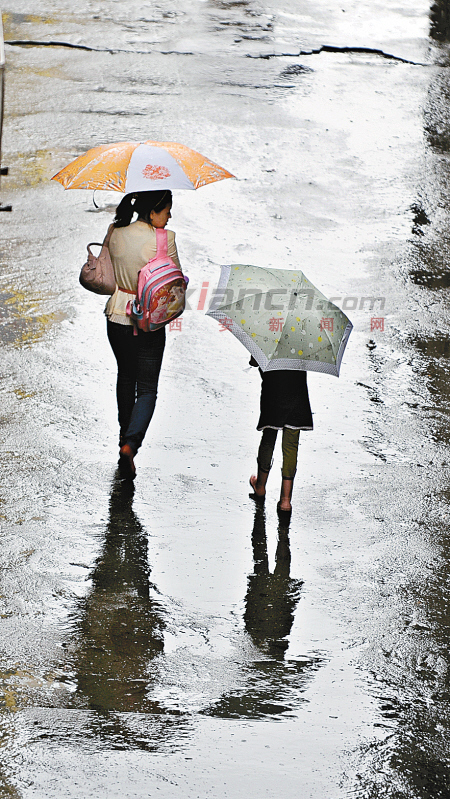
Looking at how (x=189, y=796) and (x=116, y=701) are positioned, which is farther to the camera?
(x=116, y=701)

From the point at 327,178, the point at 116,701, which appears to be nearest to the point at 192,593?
the point at 116,701

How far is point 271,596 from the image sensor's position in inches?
187

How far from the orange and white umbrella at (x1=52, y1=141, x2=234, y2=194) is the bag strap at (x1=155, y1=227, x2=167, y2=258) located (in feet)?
0.98

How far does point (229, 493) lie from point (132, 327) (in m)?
1.13

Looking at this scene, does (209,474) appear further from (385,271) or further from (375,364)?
(385,271)

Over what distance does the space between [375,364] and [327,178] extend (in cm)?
327

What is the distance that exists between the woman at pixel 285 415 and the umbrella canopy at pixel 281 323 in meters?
0.22

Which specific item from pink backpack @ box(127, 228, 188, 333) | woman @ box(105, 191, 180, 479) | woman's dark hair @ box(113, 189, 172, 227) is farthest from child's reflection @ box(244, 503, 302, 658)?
woman's dark hair @ box(113, 189, 172, 227)

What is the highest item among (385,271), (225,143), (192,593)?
(225,143)

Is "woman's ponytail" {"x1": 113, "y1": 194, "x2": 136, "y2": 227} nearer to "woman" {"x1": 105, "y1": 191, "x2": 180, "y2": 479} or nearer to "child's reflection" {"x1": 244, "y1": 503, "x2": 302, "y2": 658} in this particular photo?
"woman" {"x1": 105, "y1": 191, "x2": 180, "y2": 479}

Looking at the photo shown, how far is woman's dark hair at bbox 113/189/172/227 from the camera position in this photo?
5.13 m

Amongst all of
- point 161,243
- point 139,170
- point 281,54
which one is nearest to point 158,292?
point 161,243

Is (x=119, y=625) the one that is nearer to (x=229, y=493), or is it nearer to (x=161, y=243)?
(x=229, y=493)

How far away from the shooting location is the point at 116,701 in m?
3.95
